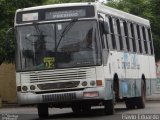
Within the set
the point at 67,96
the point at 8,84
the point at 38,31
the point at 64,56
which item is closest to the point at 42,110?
the point at 67,96

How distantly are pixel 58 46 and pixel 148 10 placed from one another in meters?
22.8

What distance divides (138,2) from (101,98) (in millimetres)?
23986

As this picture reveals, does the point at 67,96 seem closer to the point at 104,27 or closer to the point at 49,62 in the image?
the point at 49,62

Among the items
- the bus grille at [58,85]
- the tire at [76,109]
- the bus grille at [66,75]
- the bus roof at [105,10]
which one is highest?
the bus roof at [105,10]

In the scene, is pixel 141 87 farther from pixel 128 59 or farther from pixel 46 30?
pixel 46 30

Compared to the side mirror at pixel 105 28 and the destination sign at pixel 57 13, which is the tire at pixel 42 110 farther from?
the side mirror at pixel 105 28

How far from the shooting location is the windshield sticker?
20.6m

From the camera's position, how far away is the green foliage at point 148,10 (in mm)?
42375

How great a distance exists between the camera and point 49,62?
2062cm

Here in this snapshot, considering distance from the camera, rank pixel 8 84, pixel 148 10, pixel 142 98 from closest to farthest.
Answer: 1. pixel 142 98
2. pixel 148 10
3. pixel 8 84

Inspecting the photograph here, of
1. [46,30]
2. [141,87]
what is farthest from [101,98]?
[141,87]

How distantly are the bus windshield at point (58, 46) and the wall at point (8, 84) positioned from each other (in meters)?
24.8

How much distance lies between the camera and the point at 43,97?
20484 mm

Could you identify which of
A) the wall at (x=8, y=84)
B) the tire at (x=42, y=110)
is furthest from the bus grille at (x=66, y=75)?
the wall at (x=8, y=84)
